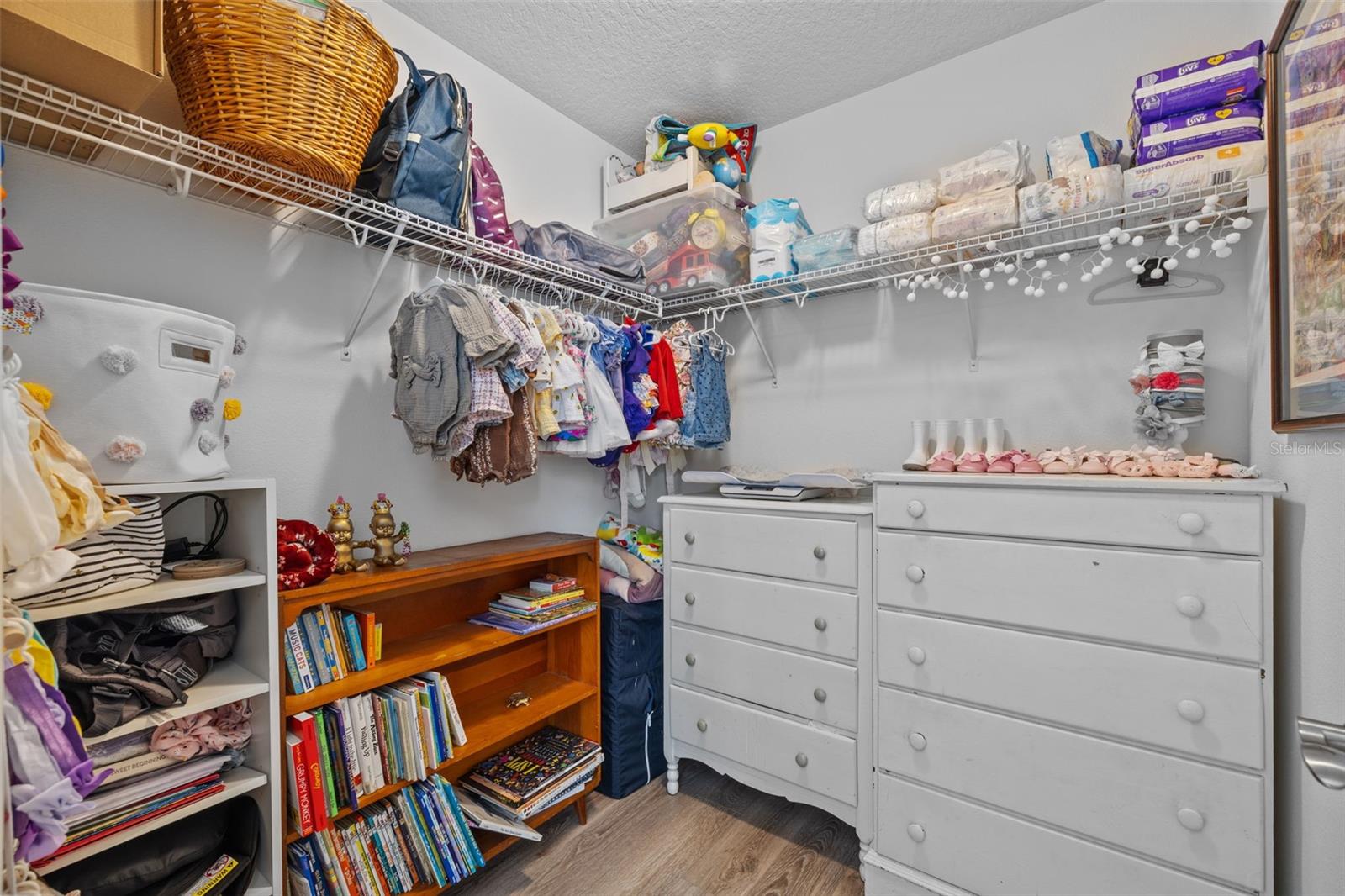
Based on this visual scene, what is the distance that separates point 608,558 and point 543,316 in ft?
3.15

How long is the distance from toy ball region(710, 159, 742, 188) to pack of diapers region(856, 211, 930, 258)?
73 centimetres

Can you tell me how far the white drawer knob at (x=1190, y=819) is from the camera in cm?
127

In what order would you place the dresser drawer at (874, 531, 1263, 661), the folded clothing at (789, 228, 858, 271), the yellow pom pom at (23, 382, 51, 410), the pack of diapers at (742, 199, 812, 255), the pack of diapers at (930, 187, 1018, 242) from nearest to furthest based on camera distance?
the yellow pom pom at (23, 382, 51, 410) < the dresser drawer at (874, 531, 1263, 661) < the pack of diapers at (930, 187, 1018, 242) < the folded clothing at (789, 228, 858, 271) < the pack of diapers at (742, 199, 812, 255)

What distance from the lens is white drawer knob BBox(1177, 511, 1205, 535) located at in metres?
1.28

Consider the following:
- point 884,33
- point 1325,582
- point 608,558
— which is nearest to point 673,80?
point 884,33

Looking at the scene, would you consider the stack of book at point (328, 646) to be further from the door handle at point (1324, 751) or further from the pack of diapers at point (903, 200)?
the pack of diapers at point (903, 200)

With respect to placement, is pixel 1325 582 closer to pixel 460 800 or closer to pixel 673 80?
pixel 460 800

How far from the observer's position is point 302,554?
140 cm

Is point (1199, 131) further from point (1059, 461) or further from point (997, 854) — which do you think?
point (997, 854)

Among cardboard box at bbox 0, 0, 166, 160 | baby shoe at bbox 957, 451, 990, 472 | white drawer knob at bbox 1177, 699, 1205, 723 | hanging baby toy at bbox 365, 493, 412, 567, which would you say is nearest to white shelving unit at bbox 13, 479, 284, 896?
hanging baby toy at bbox 365, 493, 412, 567

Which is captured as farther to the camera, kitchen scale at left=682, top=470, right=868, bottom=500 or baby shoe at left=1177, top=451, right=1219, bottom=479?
kitchen scale at left=682, top=470, right=868, bottom=500

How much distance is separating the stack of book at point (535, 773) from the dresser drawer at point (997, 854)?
3.05 feet

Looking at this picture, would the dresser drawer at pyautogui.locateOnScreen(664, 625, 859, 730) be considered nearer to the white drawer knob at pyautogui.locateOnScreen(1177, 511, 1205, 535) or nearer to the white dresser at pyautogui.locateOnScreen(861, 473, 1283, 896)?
the white dresser at pyautogui.locateOnScreen(861, 473, 1283, 896)

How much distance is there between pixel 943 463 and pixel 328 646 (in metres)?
1.71
